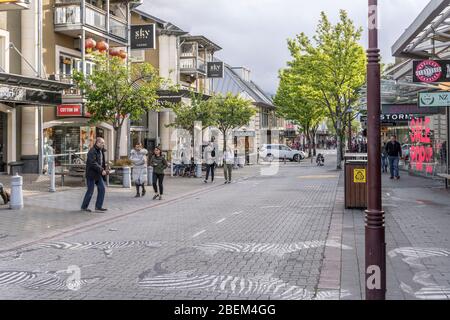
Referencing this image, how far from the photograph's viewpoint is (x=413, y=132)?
29.0 meters

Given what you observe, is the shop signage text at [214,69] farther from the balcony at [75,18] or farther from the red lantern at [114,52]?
the balcony at [75,18]

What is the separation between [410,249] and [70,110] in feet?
59.2

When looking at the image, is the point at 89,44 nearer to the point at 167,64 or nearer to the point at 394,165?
the point at 167,64

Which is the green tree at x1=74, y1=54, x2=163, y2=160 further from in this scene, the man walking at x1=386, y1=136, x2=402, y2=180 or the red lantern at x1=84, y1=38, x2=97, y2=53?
the man walking at x1=386, y1=136, x2=402, y2=180

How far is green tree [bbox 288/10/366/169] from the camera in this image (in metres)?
32.0

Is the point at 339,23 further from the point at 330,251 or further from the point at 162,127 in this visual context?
the point at 330,251

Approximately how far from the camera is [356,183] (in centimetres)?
1252

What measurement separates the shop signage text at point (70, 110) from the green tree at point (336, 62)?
1524cm

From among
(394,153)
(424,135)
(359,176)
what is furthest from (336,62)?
(359,176)

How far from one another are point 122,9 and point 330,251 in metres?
26.1

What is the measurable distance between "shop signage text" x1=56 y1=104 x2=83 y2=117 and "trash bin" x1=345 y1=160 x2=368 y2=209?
1386 centimetres

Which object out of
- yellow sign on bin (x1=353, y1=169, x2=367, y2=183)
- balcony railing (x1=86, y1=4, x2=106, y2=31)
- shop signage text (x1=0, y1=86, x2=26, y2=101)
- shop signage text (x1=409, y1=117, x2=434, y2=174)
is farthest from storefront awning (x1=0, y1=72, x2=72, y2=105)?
shop signage text (x1=409, y1=117, x2=434, y2=174)

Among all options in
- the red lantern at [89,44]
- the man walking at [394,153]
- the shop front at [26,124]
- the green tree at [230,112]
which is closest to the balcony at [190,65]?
the green tree at [230,112]
